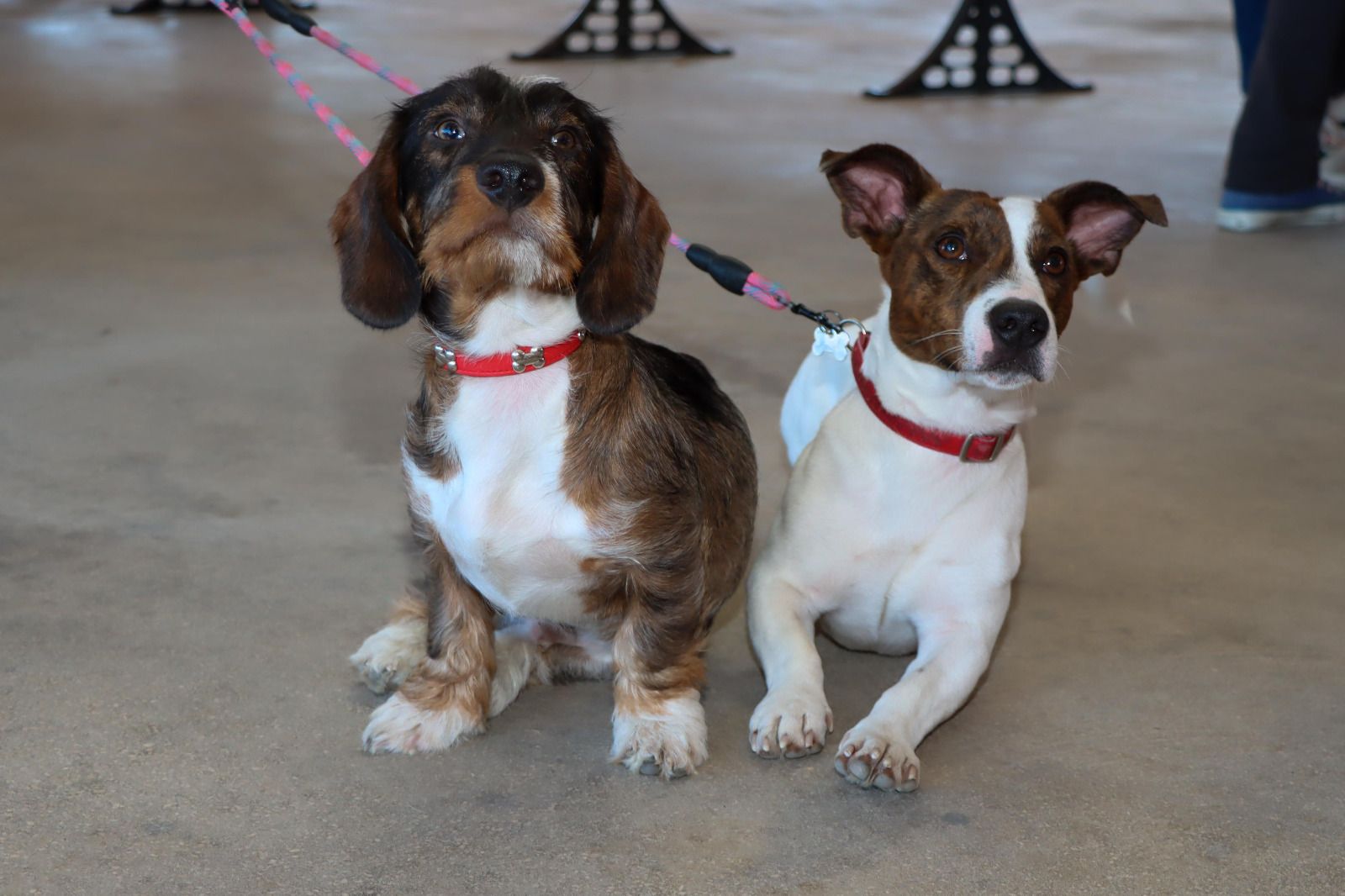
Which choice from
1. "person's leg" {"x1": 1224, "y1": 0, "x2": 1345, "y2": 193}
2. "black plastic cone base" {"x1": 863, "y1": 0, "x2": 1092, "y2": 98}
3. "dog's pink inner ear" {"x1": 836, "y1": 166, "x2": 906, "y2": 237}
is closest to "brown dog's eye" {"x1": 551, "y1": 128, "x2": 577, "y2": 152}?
"dog's pink inner ear" {"x1": 836, "y1": 166, "x2": 906, "y2": 237}

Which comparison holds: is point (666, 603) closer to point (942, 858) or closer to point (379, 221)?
point (942, 858)

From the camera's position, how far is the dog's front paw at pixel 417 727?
9.15 ft

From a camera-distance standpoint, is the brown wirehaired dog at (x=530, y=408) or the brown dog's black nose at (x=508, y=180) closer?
the brown dog's black nose at (x=508, y=180)

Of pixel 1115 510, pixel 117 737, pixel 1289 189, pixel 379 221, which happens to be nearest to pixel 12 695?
pixel 117 737

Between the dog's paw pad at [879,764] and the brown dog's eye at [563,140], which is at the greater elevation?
the brown dog's eye at [563,140]

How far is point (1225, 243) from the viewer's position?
6.73 m

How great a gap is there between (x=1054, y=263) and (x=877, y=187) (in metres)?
0.42

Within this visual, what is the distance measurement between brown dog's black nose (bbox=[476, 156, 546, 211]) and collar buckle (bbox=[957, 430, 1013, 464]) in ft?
3.51

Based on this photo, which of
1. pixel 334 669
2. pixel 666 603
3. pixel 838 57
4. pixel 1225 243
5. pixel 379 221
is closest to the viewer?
pixel 379 221

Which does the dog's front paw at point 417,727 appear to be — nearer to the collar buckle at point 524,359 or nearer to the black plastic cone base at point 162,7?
the collar buckle at point 524,359

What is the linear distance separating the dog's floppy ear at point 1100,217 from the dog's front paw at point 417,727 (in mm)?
1538

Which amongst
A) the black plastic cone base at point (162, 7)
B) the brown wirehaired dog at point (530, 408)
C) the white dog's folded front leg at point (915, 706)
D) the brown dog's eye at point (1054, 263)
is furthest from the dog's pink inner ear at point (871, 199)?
the black plastic cone base at point (162, 7)

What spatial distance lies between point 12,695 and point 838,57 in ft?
33.3

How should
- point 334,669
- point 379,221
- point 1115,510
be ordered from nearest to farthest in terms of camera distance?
point 379,221, point 334,669, point 1115,510
